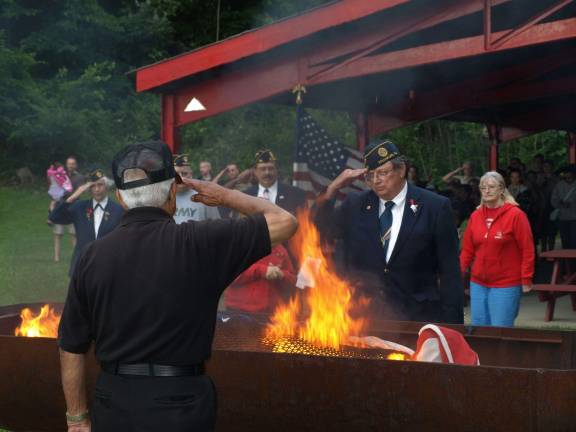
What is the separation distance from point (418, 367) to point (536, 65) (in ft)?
28.7

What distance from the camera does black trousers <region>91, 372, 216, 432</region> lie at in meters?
3.19

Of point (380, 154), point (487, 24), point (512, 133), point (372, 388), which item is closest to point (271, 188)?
point (380, 154)

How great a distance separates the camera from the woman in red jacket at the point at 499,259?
7.59m

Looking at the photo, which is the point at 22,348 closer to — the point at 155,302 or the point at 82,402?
the point at 82,402

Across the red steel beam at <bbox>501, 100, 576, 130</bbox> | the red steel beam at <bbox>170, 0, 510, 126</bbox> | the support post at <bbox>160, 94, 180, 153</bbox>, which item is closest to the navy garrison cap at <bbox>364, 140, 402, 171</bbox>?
the red steel beam at <bbox>170, 0, 510, 126</bbox>

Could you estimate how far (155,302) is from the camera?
3.18 m

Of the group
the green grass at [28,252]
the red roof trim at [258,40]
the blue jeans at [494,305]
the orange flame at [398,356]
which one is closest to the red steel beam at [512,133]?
the green grass at [28,252]

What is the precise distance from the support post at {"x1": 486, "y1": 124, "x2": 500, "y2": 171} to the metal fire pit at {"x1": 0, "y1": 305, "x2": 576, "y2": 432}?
Result: 12.3 metres

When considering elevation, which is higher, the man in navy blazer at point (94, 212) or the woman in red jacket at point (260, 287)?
the man in navy blazer at point (94, 212)

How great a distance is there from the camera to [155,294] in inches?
125

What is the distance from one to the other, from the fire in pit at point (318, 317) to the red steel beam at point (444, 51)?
3.45m

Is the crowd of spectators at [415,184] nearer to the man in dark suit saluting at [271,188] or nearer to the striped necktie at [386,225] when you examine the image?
the man in dark suit saluting at [271,188]

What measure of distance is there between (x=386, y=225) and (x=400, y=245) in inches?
7.1

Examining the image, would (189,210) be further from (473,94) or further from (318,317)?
(473,94)
